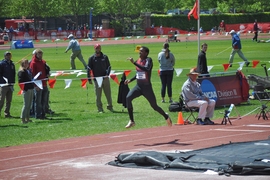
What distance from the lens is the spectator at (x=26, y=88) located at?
19266 millimetres

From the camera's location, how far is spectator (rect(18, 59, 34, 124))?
63.2ft

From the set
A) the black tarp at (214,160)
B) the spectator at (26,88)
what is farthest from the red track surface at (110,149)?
the spectator at (26,88)

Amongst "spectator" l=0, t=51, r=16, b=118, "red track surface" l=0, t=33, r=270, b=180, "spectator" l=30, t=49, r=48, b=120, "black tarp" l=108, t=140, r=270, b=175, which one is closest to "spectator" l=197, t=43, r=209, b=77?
"red track surface" l=0, t=33, r=270, b=180

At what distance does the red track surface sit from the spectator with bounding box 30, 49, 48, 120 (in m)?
3.80

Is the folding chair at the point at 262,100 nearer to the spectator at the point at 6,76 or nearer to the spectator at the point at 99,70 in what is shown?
the spectator at the point at 99,70

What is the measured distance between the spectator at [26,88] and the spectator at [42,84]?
0.90m

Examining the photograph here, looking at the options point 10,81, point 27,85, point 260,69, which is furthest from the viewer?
point 260,69

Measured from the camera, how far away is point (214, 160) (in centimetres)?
1222

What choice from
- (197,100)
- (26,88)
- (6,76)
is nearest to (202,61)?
(197,100)

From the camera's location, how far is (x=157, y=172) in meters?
11.9

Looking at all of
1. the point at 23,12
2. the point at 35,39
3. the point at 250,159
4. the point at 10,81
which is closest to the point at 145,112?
the point at 10,81

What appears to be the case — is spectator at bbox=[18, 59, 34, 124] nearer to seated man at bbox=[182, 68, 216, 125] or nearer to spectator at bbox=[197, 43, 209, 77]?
seated man at bbox=[182, 68, 216, 125]

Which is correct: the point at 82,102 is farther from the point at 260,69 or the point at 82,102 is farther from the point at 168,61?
the point at 260,69

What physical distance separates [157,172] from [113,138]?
4.98 metres
